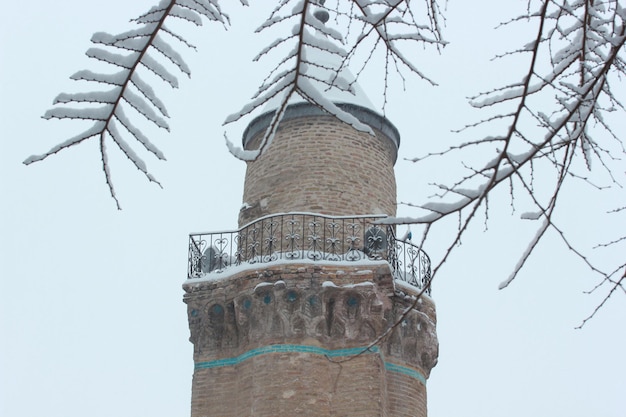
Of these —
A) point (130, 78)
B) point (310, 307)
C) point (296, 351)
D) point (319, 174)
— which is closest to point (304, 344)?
point (296, 351)

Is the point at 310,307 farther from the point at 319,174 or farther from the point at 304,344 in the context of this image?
the point at 319,174

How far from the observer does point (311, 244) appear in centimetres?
1453

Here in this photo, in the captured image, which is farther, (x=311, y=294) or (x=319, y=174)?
(x=319, y=174)

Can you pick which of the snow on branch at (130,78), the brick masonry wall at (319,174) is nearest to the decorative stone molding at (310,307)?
the brick masonry wall at (319,174)

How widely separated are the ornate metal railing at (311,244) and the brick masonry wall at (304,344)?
26 cm

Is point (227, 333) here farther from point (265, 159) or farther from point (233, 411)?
point (265, 159)

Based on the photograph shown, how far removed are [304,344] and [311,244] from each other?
153 centimetres

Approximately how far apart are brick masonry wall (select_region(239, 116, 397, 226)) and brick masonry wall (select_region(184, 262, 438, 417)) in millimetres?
1253

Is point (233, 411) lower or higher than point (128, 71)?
higher

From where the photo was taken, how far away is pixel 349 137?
51.3 feet

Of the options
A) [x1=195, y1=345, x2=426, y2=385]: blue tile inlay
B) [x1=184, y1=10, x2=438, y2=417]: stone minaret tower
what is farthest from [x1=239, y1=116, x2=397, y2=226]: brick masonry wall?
[x1=195, y1=345, x2=426, y2=385]: blue tile inlay

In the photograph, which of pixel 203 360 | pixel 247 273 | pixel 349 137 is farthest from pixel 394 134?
pixel 203 360

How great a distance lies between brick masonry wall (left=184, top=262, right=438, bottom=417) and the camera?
44.0 ft

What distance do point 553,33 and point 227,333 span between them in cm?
997
